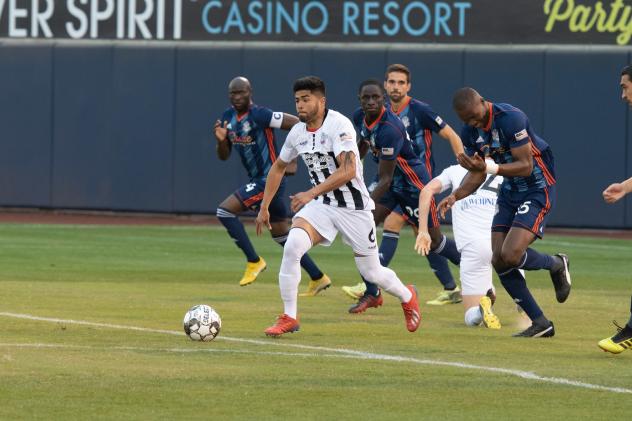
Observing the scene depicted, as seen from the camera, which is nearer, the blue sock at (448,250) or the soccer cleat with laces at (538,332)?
the soccer cleat with laces at (538,332)

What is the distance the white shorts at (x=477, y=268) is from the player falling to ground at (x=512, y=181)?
0.90 m

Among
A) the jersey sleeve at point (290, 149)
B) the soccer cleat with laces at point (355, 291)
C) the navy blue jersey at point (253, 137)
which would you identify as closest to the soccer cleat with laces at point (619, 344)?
the jersey sleeve at point (290, 149)

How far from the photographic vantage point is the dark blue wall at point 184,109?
27203 mm

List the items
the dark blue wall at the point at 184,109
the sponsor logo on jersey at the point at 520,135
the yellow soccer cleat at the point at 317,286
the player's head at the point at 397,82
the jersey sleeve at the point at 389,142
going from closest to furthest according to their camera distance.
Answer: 1. the sponsor logo on jersey at the point at 520,135
2. the jersey sleeve at the point at 389,142
3. the player's head at the point at 397,82
4. the yellow soccer cleat at the point at 317,286
5. the dark blue wall at the point at 184,109


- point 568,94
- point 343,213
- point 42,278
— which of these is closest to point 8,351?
point 343,213

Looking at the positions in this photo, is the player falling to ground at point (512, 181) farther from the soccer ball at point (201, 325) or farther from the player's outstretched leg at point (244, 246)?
the player's outstretched leg at point (244, 246)

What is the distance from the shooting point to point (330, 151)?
12.4 metres

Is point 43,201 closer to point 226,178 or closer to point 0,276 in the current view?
point 226,178

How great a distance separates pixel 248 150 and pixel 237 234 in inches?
38.5

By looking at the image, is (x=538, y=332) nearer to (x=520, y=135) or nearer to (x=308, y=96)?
(x=520, y=135)

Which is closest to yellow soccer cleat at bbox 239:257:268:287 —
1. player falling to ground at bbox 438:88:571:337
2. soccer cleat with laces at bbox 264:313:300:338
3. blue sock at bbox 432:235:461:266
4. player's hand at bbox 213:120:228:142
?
player's hand at bbox 213:120:228:142

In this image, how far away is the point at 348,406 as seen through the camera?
877 cm

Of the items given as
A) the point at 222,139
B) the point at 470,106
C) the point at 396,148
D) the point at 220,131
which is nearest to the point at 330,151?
the point at 470,106

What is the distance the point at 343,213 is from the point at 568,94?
15.3 meters
